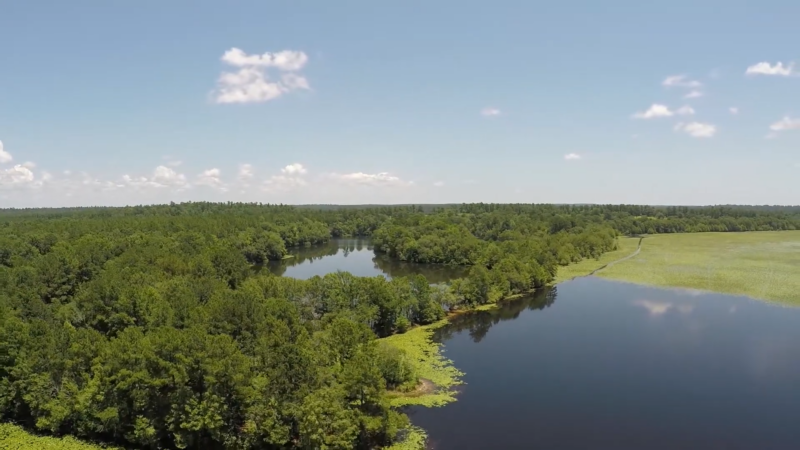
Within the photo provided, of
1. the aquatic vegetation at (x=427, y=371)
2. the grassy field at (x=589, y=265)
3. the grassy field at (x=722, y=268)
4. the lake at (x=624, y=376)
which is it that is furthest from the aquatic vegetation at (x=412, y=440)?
the grassy field at (x=722, y=268)

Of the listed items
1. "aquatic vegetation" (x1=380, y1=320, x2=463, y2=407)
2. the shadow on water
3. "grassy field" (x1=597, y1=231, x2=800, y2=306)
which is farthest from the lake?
"grassy field" (x1=597, y1=231, x2=800, y2=306)

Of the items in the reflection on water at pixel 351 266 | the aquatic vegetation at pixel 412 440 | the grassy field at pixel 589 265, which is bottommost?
the aquatic vegetation at pixel 412 440

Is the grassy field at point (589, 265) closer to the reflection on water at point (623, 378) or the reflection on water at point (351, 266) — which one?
the reflection on water at point (351, 266)

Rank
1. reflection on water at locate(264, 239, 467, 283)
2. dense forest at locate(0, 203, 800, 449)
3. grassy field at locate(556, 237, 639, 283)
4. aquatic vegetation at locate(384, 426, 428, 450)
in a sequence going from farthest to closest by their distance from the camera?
reflection on water at locate(264, 239, 467, 283) → grassy field at locate(556, 237, 639, 283) → aquatic vegetation at locate(384, 426, 428, 450) → dense forest at locate(0, 203, 800, 449)

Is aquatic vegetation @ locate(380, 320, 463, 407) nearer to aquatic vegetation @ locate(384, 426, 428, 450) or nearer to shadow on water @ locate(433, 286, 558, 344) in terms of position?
shadow on water @ locate(433, 286, 558, 344)

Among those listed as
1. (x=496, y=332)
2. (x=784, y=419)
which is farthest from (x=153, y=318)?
(x=784, y=419)

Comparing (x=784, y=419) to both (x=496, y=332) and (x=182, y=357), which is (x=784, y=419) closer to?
(x=496, y=332)

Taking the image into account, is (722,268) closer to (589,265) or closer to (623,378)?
(589,265)
